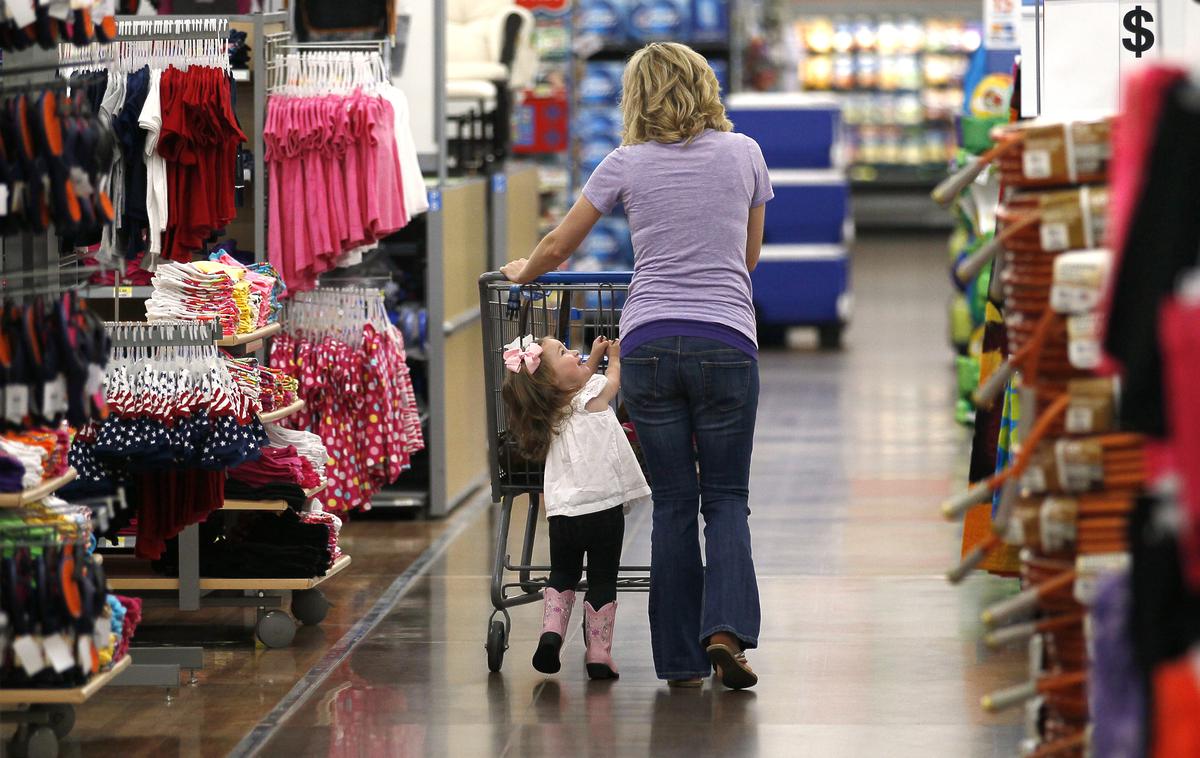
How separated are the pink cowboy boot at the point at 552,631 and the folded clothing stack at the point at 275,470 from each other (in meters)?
0.92

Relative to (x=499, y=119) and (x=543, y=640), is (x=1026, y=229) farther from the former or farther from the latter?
(x=499, y=119)

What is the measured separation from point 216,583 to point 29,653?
158cm

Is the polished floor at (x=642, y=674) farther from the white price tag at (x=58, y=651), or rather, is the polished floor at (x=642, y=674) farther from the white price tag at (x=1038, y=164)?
the white price tag at (x=1038, y=164)

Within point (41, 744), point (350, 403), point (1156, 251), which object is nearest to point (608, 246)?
point (350, 403)

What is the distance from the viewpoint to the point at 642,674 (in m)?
5.00

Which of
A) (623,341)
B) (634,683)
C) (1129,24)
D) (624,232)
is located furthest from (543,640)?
(624,232)

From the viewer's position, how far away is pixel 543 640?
16.1ft

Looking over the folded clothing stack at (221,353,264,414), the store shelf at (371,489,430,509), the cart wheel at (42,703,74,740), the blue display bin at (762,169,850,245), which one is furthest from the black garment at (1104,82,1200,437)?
the blue display bin at (762,169,850,245)

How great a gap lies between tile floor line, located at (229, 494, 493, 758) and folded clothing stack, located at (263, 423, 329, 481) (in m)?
0.52

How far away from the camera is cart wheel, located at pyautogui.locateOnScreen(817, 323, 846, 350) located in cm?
1341

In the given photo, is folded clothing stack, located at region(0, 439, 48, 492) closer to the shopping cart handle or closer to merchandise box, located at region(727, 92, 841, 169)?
the shopping cart handle

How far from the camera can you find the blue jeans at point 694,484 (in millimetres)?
4562

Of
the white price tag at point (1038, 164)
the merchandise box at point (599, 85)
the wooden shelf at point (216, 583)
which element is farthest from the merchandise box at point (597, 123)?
the white price tag at point (1038, 164)

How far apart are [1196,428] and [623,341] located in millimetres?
2777
